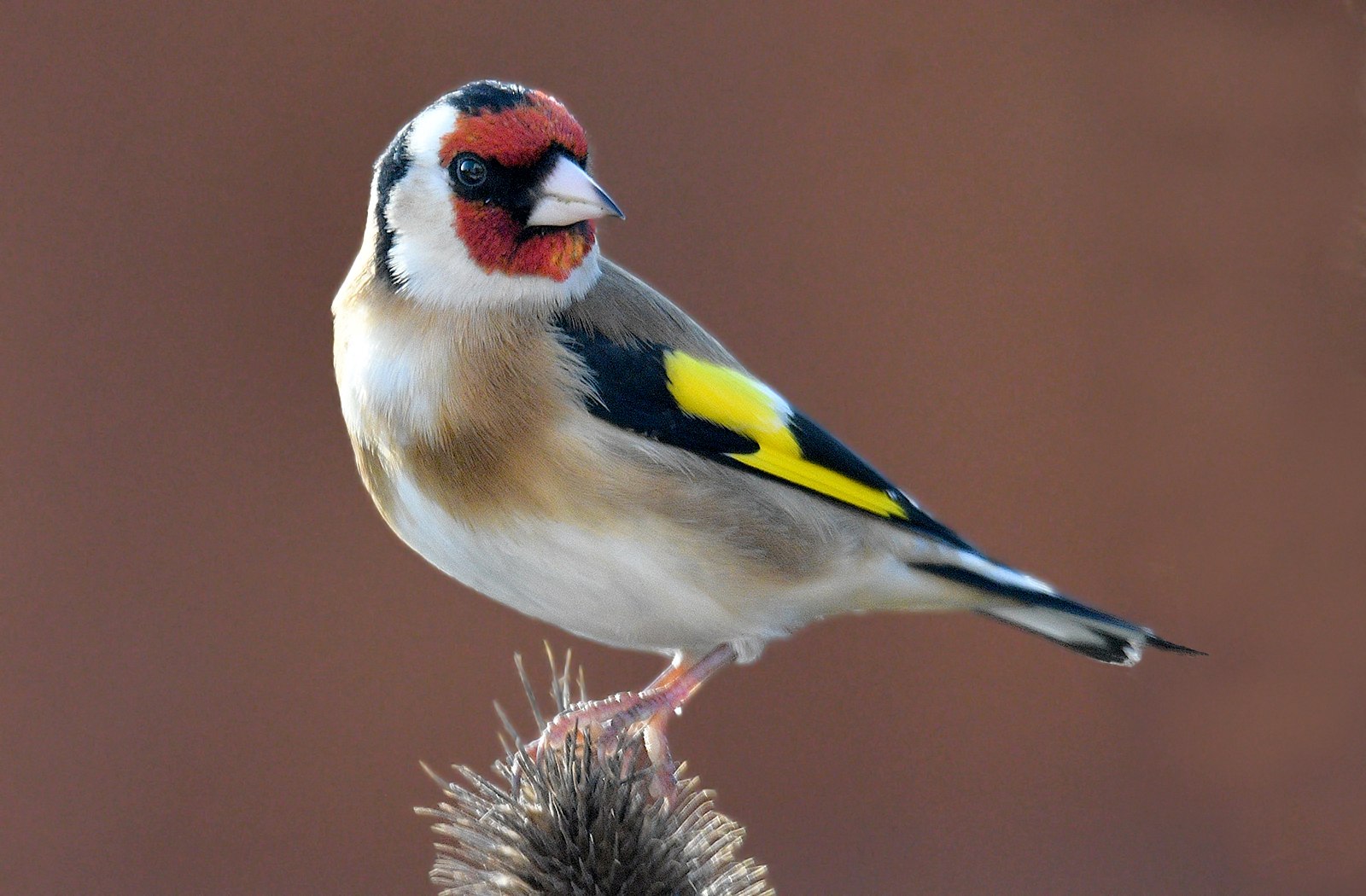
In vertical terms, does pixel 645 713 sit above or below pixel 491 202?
below

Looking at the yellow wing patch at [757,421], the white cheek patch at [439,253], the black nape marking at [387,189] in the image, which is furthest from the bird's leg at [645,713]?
the black nape marking at [387,189]

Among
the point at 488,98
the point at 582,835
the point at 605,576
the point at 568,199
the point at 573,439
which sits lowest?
the point at 582,835

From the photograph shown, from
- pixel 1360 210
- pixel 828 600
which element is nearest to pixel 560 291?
pixel 828 600

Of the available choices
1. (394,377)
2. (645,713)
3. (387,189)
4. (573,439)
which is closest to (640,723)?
(645,713)

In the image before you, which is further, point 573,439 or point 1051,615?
point 1051,615

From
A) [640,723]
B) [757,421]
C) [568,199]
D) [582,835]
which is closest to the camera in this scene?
[582,835]

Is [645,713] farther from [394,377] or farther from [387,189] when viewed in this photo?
[387,189]

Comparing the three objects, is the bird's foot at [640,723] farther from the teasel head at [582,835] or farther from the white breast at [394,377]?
the white breast at [394,377]
